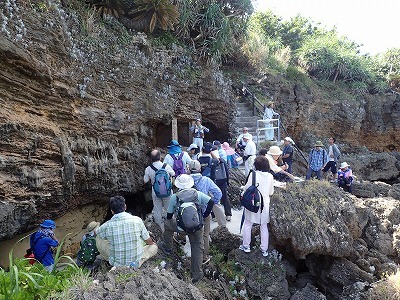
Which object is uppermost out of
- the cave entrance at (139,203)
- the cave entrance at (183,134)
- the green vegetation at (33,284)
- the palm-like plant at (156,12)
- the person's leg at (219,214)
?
the palm-like plant at (156,12)

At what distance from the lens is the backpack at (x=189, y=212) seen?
460cm

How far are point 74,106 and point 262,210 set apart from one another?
15.5ft

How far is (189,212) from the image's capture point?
4.64 metres

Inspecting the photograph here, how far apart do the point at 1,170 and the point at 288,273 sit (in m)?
5.35

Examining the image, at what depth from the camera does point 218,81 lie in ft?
42.5

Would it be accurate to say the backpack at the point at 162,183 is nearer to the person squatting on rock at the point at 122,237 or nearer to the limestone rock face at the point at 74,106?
the limestone rock face at the point at 74,106

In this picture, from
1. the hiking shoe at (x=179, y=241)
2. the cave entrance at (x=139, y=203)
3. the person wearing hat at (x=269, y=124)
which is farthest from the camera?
the person wearing hat at (x=269, y=124)

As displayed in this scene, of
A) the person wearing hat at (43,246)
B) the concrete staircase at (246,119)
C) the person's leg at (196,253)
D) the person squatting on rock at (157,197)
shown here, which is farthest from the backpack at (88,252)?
the concrete staircase at (246,119)

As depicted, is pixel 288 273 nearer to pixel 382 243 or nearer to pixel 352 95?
pixel 382 243

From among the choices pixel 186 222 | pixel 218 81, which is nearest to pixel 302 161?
pixel 218 81

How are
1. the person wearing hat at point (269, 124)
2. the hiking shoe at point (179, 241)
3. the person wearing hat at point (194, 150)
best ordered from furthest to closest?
the person wearing hat at point (269, 124) < the person wearing hat at point (194, 150) < the hiking shoe at point (179, 241)

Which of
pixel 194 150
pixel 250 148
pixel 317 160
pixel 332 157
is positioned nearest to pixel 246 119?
pixel 332 157

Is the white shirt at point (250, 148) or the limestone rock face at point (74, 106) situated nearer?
the limestone rock face at point (74, 106)

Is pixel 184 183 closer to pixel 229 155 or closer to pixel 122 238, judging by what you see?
pixel 122 238
